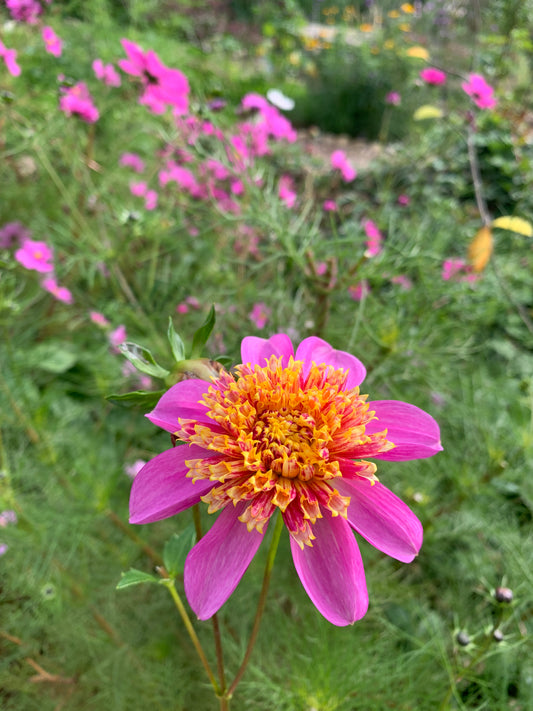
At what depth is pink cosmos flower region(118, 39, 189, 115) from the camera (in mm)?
1052

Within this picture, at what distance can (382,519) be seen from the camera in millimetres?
392

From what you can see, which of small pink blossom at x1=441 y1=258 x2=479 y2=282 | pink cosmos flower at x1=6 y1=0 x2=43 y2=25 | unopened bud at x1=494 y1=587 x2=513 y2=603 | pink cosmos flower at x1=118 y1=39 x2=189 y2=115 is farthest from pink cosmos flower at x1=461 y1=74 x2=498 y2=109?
unopened bud at x1=494 y1=587 x2=513 y2=603

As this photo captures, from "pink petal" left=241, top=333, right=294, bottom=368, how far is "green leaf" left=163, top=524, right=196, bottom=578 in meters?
0.17

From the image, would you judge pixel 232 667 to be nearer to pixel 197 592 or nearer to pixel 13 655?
pixel 13 655

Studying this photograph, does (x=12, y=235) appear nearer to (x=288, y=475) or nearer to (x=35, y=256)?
(x=35, y=256)

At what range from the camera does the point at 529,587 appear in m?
0.81

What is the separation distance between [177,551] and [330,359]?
0.23 meters

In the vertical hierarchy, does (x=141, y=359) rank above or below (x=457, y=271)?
above

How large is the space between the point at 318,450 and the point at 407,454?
0.28 ft

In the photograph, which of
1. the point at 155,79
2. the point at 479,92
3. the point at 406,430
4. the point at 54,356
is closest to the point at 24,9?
the point at 155,79

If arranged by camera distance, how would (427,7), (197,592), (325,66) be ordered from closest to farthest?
(197,592) → (325,66) → (427,7)

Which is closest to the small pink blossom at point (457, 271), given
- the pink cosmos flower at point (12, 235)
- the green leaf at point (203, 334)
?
the green leaf at point (203, 334)

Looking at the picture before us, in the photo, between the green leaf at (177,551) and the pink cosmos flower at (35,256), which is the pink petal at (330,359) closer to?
the green leaf at (177,551)

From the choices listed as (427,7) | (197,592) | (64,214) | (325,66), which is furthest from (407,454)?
(427,7)
